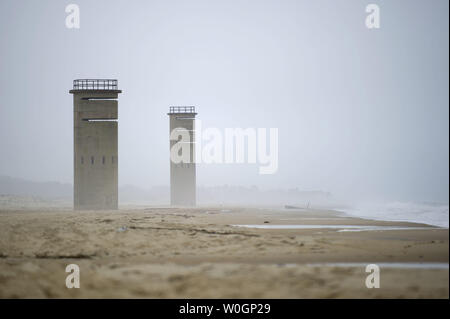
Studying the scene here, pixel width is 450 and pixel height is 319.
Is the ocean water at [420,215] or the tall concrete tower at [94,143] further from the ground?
the tall concrete tower at [94,143]

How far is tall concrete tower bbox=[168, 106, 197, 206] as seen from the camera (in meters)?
47.7

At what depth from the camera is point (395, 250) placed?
40.1ft

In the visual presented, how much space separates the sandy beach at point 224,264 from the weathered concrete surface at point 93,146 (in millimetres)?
18656

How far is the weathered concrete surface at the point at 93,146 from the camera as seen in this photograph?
116ft

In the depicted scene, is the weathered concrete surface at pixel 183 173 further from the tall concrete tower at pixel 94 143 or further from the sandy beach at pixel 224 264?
the sandy beach at pixel 224 264

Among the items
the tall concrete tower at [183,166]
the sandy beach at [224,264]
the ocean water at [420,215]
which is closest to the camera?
the sandy beach at [224,264]

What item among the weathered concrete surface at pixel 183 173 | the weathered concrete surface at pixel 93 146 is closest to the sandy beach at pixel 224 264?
the weathered concrete surface at pixel 93 146

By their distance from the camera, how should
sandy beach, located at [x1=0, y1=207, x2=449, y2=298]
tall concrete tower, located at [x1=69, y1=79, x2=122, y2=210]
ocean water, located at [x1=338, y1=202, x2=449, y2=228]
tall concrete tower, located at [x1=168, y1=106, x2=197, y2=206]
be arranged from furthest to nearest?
tall concrete tower, located at [x1=168, y1=106, x2=197, y2=206] → tall concrete tower, located at [x1=69, y1=79, x2=122, y2=210] → ocean water, located at [x1=338, y1=202, x2=449, y2=228] → sandy beach, located at [x1=0, y1=207, x2=449, y2=298]

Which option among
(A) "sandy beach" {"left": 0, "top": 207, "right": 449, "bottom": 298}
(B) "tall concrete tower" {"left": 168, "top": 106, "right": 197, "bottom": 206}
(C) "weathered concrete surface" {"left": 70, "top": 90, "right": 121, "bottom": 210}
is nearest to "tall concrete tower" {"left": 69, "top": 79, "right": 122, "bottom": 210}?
(C) "weathered concrete surface" {"left": 70, "top": 90, "right": 121, "bottom": 210}

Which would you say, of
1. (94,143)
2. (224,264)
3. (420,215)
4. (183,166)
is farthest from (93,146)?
(224,264)

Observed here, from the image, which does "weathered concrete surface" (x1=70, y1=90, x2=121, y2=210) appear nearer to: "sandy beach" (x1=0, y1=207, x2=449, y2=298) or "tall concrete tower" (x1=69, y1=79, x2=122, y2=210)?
"tall concrete tower" (x1=69, y1=79, x2=122, y2=210)
